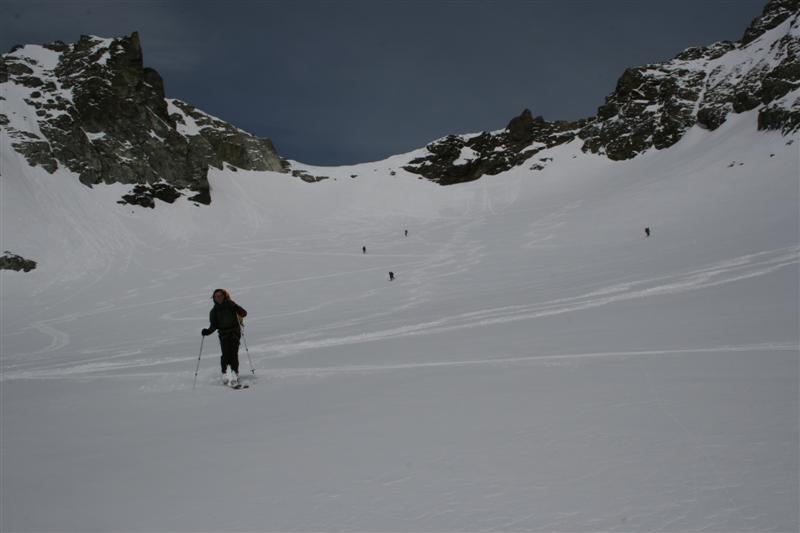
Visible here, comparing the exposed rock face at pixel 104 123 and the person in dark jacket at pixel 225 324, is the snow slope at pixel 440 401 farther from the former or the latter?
the exposed rock face at pixel 104 123

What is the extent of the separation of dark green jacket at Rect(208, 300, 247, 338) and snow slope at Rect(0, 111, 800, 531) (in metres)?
0.97

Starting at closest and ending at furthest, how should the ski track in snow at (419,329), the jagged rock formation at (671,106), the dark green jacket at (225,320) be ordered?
the dark green jacket at (225,320), the ski track in snow at (419,329), the jagged rock formation at (671,106)

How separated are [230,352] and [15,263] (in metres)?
39.7

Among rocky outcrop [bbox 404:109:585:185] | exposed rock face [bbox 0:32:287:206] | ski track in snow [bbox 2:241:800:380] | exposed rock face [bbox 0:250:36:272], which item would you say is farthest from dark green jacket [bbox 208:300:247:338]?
rocky outcrop [bbox 404:109:585:185]

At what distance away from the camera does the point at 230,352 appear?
812 centimetres

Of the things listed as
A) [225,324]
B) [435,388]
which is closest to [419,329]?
[225,324]

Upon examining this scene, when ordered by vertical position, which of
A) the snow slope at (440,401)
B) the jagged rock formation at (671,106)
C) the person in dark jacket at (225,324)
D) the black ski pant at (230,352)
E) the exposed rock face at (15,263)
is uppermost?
the jagged rock formation at (671,106)

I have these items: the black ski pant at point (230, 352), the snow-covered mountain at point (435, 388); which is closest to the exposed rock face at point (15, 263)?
the snow-covered mountain at point (435, 388)

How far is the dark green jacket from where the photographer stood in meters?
8.44

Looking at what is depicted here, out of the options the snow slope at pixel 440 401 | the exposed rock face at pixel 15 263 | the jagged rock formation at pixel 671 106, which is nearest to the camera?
the snow slope at pixel 440 401

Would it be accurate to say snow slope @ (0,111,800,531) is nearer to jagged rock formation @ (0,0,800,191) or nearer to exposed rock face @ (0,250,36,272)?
exposed rock face @ (0,250,36,272)

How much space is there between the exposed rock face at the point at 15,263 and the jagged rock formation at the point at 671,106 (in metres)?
71.3

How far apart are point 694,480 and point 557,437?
1.08m

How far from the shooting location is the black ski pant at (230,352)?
8102 mm
